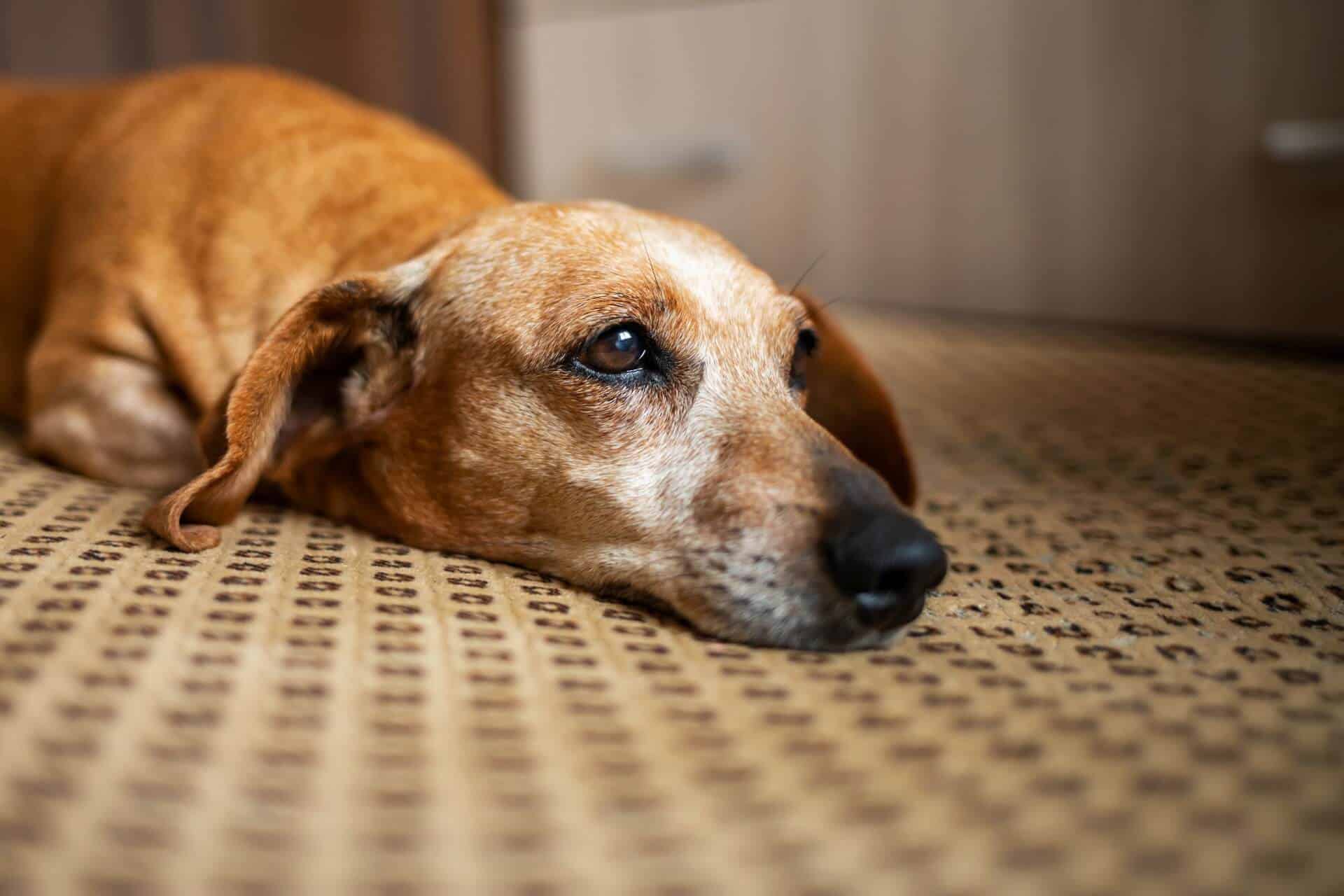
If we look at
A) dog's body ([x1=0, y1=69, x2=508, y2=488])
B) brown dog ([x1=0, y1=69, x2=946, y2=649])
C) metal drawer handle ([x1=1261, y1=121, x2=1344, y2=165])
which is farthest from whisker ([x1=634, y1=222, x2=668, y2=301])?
metal drawer handle ([x1=1261, y1=121, x2=1344, y2=165])

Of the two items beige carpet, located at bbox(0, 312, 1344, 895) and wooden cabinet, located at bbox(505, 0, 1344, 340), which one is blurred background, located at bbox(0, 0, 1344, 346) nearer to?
wooden cabinet, located at bbox(505, 0, 1344, 340)

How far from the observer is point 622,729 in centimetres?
85

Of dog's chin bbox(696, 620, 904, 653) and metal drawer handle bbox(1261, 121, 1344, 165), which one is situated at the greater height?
metal drawer handle bbox(1261, 121, 1344, 165)

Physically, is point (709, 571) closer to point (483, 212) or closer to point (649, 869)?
point (649, 869)

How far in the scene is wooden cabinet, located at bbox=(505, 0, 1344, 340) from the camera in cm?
285

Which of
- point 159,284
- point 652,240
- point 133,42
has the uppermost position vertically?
point 133,42

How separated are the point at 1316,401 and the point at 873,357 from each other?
39.2 inches

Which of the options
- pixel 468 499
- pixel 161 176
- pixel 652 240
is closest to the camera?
pixel 468 499

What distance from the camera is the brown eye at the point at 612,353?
1.34m

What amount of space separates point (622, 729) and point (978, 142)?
295cm

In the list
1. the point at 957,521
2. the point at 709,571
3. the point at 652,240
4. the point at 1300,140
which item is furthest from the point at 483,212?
the point at 1300,140

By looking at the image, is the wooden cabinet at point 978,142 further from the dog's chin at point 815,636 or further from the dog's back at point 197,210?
the dog's chin at point 815,636

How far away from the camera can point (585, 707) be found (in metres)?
0.88

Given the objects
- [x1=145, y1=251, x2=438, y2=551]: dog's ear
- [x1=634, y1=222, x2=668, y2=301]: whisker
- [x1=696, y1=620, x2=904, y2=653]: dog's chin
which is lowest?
[x1=696, y1=620, x2=904, y2=653]: dog's chin
